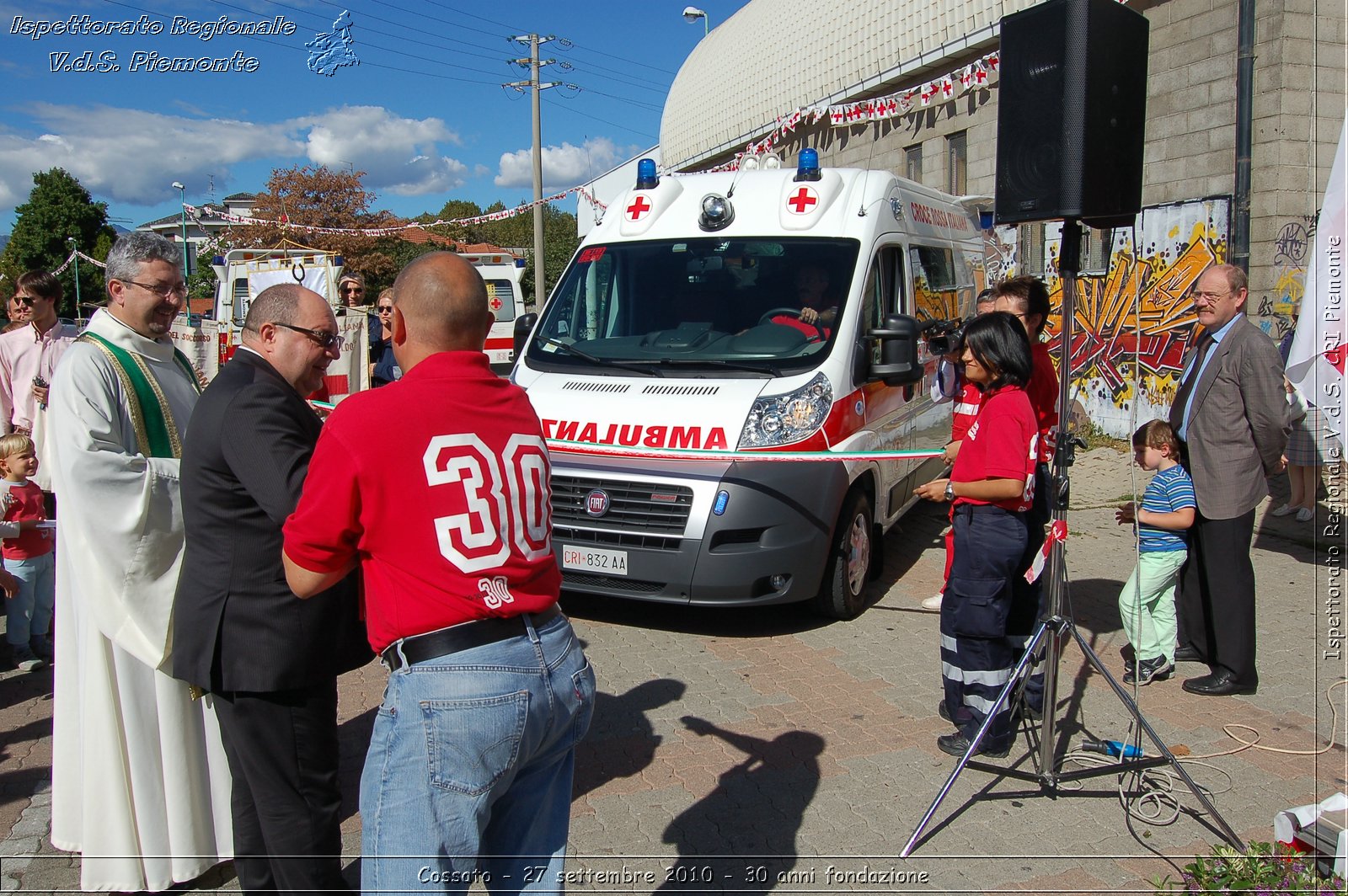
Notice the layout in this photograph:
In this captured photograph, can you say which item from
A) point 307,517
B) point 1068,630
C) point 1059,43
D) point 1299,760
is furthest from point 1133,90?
point 307,517

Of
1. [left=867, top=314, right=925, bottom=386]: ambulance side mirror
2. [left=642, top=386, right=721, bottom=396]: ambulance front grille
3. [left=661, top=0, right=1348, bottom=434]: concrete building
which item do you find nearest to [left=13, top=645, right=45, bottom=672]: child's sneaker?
[left=642, top=386, right=721, bottom=396]: ambulance front grille

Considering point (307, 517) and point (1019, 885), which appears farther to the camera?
point (1019, 885)

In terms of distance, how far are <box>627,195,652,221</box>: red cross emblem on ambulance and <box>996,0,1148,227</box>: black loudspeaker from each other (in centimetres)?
314

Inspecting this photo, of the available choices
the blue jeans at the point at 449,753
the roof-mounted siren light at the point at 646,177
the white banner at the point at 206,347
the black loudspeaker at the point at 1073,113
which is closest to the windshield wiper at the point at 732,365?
the roof-mounted siren light at the point at 646,177

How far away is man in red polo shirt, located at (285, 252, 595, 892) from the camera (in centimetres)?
194

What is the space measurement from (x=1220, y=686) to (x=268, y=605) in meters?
4.69

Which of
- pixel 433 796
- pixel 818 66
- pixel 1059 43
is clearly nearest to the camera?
pixel 433 796

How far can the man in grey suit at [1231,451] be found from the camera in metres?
4.80

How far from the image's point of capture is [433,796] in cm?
194

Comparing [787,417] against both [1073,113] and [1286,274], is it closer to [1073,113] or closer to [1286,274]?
[1073,113]

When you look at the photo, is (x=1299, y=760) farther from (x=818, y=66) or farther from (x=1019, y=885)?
(x=818, y=66)

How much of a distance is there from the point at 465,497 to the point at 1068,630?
2922 millimetres

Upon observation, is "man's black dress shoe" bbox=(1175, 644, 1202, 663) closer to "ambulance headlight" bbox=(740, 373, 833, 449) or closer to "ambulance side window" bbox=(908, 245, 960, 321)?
"ambulance headlight" bbox=(740, 373, 833, 449)

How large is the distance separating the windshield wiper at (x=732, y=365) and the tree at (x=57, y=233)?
45792mm
